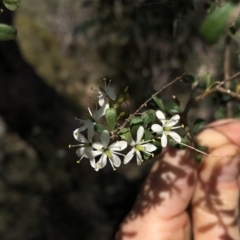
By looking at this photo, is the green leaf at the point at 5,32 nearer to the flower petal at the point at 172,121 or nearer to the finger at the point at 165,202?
the flower petal at the point at 172,121

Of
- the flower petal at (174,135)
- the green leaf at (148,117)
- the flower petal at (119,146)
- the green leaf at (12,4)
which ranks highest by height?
the green leaf at (12,4)

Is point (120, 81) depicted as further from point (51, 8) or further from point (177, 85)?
point (51, 8)

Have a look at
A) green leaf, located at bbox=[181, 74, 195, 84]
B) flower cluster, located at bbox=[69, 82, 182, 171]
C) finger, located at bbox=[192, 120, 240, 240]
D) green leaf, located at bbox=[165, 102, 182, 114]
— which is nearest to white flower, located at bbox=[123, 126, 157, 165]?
flower cluster, located at bbox=[69, 82, 182, 171]

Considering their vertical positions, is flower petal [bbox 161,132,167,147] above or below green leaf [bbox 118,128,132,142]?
below

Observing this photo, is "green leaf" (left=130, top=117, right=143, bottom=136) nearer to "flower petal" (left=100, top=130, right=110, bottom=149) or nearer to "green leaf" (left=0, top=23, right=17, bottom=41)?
"flower petal" (left=100, top=130, right=110, bottom=149)

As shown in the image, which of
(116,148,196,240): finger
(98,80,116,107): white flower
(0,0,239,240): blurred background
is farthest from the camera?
(0,0,239,240): blurred background

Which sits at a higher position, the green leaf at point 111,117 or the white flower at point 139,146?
the green leaf at point 111,117

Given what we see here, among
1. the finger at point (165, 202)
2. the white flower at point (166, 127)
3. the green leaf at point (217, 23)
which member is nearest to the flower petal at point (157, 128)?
the white flower at point (166, 127)
